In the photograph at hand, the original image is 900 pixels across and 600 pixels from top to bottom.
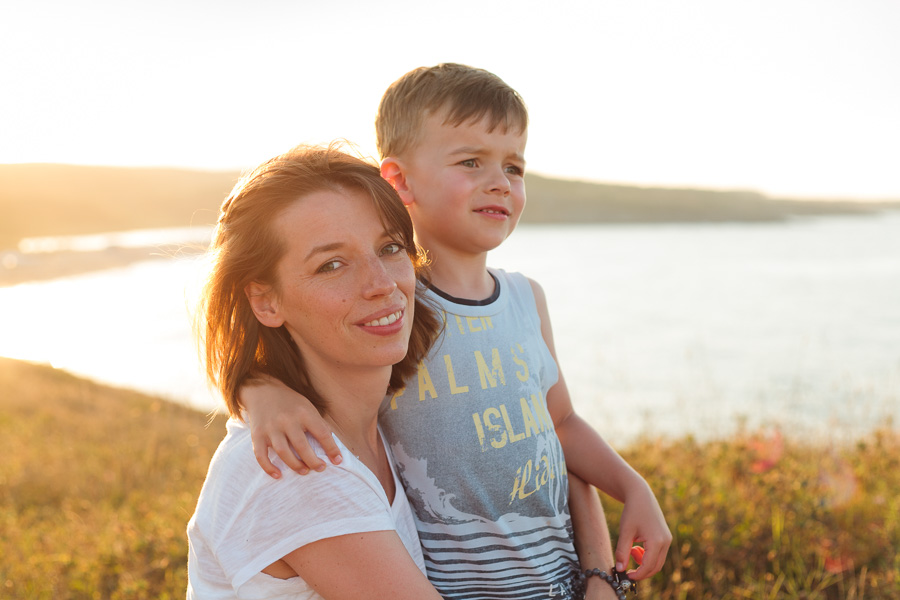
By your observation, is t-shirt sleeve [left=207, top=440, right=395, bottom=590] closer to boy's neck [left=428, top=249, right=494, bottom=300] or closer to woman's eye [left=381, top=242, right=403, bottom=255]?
woman's eye [left=381, top=242, right=403, bottom=255]

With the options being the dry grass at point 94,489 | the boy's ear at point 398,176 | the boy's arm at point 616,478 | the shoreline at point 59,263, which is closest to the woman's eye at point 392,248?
the boy's ear at point 398,176

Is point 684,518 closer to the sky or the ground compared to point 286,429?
closer to the ground

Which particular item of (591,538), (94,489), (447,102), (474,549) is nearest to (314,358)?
(474,549)

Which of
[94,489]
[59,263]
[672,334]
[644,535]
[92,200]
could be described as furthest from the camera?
[92,200]

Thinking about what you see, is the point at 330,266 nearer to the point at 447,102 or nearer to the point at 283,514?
the point at 283,514

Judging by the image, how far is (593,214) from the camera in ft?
179

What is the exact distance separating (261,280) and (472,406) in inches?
26.6

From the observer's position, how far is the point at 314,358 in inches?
69.3

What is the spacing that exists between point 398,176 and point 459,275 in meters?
0.38

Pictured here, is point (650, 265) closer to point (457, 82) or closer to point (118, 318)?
point (118, 318)

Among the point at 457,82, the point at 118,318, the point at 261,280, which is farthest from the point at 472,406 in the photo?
the point at 118,318

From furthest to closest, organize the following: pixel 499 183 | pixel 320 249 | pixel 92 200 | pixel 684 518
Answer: pixel 92 200
pixel 684 518
pixel 499 183
pixel 320 249

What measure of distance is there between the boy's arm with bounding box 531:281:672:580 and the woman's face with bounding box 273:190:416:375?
688mm

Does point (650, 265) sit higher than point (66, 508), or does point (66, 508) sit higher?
point (66, 508)
